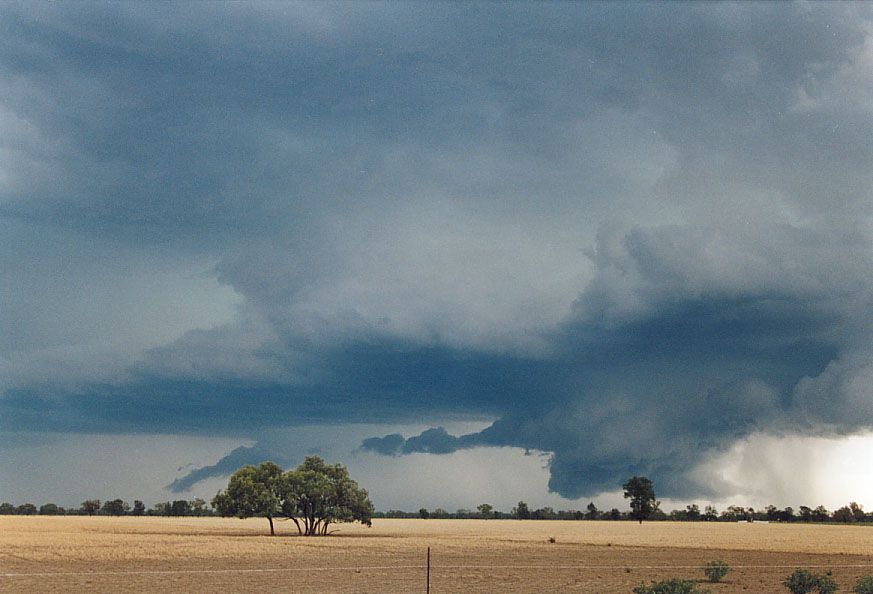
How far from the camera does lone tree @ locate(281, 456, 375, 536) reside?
4503 inches

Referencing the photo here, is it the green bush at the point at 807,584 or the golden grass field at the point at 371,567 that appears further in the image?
the golden grass field at the point at 371,567

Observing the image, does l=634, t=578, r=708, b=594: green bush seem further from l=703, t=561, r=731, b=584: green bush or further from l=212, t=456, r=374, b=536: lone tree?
l=212, t=456, r=374, b=536: lone tree

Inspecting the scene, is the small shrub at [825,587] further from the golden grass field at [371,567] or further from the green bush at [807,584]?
the golden grass field at [371,567]

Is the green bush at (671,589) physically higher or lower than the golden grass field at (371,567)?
higher

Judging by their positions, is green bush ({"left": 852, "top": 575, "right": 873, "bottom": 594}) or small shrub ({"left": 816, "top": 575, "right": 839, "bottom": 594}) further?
small shrub ({"left": 816, "top": 575, "right": 839, "bottom": 594})

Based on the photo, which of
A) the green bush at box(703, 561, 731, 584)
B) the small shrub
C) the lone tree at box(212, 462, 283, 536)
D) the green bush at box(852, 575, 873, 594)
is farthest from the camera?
the lone tree at box(212, 462, 283, 536)

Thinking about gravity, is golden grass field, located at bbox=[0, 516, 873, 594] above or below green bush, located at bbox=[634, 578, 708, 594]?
below

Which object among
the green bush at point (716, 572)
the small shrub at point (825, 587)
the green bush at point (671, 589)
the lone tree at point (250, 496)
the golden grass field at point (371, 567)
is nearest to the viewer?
the green bush at point (671, 589)

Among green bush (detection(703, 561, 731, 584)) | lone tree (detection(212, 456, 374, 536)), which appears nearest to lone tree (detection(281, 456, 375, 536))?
lone tree (detection(212, 456, 374, 536))

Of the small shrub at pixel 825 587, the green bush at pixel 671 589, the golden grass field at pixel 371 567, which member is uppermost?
the green bush at pixel 671 589

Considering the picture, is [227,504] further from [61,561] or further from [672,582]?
[672,582]

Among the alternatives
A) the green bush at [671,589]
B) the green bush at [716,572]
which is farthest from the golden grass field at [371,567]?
the green bush at [671,589]

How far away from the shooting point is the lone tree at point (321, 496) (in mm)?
114375

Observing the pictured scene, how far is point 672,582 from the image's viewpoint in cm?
3553
